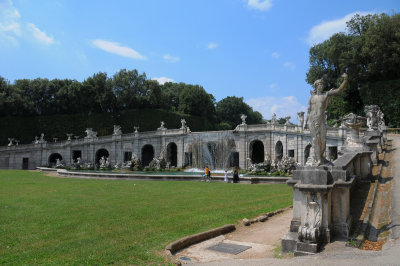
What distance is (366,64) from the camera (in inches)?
1745

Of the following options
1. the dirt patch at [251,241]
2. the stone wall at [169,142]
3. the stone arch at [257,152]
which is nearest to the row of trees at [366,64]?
the stone arch at [257,152]

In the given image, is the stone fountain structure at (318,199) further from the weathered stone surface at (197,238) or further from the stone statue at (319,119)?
the weathered stone surface at (197,238)

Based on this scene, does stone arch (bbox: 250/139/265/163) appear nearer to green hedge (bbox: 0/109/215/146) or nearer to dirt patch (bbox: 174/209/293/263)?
green hedge (bbox: 0/109/215/146)

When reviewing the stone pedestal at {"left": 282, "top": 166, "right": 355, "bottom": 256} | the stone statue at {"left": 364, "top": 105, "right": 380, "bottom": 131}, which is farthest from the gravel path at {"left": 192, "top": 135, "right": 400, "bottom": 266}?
the stone statue at {"left": 364, "top": 105, "right": 380, "bottom": 131}

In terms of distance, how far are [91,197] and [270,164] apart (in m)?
24.0

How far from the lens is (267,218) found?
36.8 feet

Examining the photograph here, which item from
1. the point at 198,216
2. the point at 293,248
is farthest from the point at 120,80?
the point at 293,248

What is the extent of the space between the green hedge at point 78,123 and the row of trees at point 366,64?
28417mm

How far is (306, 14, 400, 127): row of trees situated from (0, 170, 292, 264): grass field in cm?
3240

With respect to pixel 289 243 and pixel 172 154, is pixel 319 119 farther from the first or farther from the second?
pixel 172 154

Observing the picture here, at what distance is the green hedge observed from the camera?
55.8 metres

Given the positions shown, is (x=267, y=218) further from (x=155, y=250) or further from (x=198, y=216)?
(x=155, y=250)

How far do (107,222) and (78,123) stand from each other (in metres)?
52.9

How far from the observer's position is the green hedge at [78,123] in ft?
183
